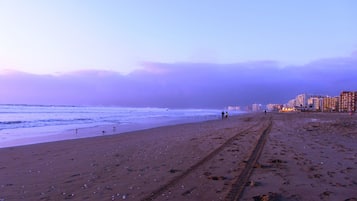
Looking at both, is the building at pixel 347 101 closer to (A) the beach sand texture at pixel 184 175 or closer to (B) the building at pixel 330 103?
(B) the building at pixel 330 103

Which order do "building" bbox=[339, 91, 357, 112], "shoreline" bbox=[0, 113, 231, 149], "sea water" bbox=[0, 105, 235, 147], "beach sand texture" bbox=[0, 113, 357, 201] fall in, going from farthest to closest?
"building" bbox=[339, 91, 357, 112] < "sea water" bbox=[0, 105, 235, 147] < "shoreline" bbox=[0, 113, 231, 149] < "beach sand texture" bbox=[0, 113, 357, 201]

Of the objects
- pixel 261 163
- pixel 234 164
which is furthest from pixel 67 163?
pixel 261 163

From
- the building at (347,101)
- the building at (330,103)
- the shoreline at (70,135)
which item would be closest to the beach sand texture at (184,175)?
the shoreline at (70,135)

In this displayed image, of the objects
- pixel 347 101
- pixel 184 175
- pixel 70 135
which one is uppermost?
pixel 347 101

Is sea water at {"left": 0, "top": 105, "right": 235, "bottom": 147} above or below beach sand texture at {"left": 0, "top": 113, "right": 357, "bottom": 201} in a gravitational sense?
below

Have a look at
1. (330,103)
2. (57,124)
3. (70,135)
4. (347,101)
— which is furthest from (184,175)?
(330,103)

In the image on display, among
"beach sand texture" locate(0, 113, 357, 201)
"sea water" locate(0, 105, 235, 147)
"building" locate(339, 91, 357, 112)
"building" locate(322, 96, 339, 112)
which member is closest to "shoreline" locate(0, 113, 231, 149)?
"sea water" locate(0, 105, 235, 147)

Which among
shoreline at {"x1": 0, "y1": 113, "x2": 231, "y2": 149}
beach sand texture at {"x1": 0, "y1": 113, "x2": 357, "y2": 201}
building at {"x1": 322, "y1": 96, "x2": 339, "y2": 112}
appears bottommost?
shoreline at {"x1": 0, "y1": 113, "x2": 231, "y2": 149}

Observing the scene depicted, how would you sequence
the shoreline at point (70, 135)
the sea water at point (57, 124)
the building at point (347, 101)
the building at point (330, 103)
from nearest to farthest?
the shoreline at point (70, 135)
the sea water at point (57, 124)
the building at point (347, 101)
the building at point (330, 103)

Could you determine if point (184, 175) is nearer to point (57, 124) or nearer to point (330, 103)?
point (57, 124)

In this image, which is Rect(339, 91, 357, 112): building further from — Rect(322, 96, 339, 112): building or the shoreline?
the shoreline

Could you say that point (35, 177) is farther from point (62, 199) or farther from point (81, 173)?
point (62, 199)

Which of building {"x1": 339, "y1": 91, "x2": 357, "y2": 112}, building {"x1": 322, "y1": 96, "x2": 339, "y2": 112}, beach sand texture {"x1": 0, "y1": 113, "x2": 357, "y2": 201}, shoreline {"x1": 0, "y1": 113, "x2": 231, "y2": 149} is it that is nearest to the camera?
beach sand texture {"x1": 0, "y1": 113, "x2": 357, "y2": 201}

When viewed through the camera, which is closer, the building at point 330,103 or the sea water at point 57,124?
the sea water at point 57,124
